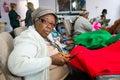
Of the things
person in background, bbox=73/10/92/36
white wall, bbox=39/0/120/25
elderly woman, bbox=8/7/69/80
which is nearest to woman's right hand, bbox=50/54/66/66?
elderly woman, bbox=8/7/69/80

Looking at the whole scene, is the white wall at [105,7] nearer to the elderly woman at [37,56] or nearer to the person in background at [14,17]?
the person in background at [14,17]

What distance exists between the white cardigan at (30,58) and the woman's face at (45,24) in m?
0.07

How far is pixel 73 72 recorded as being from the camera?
1555 mm

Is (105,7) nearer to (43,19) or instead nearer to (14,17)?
(14,17)

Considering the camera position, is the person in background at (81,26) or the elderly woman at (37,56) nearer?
the elderly woman at (37,56)

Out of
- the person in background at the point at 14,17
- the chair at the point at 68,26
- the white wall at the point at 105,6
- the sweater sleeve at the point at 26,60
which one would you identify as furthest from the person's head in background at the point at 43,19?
the white wall at the point at 105,6

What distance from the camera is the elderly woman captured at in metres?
1.14

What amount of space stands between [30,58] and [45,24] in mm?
314

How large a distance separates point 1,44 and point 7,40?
0.11 m

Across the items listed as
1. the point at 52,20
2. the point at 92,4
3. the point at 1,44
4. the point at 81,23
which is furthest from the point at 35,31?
the point at 92,4

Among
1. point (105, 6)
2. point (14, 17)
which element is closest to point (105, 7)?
point (105, 6)

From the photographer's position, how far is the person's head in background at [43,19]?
1364mm

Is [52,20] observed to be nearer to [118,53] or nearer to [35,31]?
[35,31]

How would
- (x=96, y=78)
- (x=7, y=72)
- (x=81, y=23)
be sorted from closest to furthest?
1. (x=96, y=78)
2. (x=7, y=72)
3. (x=81, y=23)
